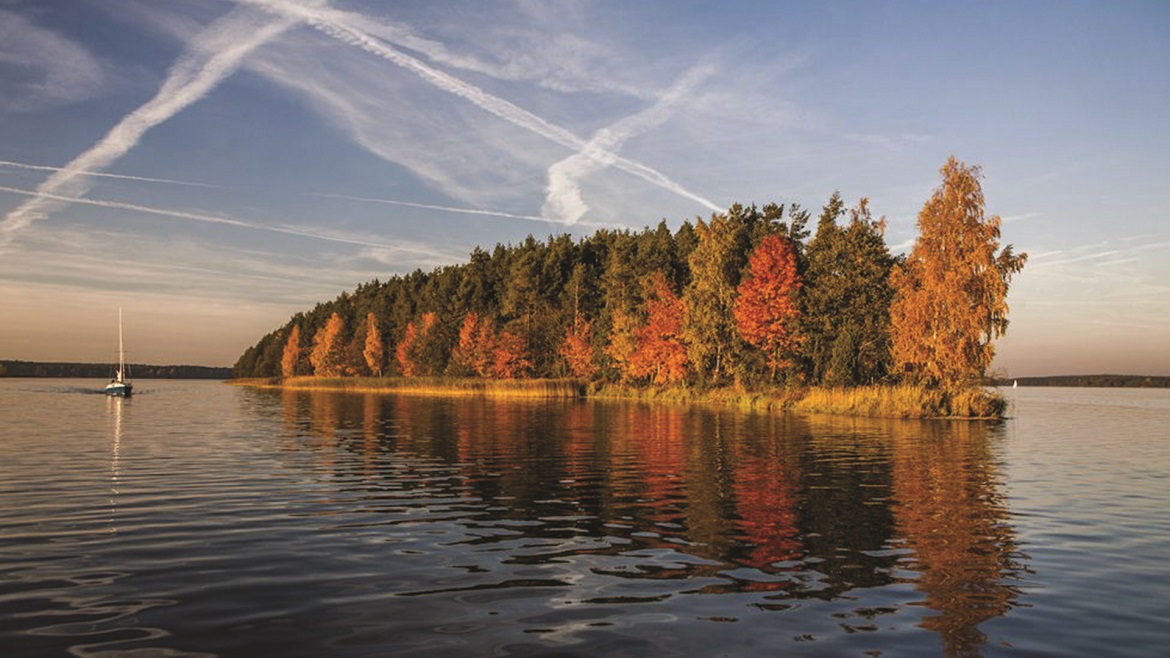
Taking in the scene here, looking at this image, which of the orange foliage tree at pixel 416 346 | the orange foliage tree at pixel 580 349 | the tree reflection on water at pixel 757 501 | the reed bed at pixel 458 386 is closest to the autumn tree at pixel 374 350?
the orange foliage tree at pixel 416 346

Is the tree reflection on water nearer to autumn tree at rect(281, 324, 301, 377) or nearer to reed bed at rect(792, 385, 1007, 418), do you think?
reed bed at rect(792, 385, 1007, 418)

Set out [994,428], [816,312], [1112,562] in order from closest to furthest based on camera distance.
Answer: [1112,562], [994,428], [816,312]

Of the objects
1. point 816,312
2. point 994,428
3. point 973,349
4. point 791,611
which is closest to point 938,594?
point 791,611

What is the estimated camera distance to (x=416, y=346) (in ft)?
439

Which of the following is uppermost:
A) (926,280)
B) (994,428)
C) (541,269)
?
(541,269)

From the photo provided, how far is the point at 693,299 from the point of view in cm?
8044

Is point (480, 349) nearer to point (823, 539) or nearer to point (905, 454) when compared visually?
point (905, 454)

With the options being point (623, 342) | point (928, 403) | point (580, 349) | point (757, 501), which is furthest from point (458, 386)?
point (757, 501)

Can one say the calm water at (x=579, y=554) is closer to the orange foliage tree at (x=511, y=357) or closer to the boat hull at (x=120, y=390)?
the boat hull at (x=120, y=390)

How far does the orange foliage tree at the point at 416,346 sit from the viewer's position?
131250 mm

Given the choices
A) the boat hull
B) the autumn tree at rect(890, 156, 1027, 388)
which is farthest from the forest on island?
the boat hull

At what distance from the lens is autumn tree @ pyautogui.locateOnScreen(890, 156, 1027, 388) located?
54.6m

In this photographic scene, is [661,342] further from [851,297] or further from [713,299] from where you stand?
[851,297]

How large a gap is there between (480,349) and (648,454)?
90.2m
